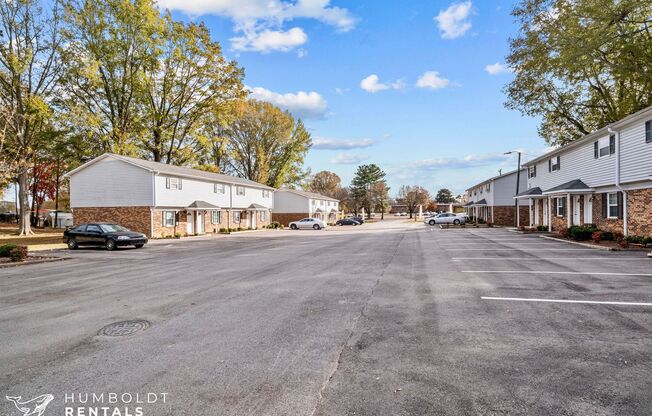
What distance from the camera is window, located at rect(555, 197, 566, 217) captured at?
2661cm

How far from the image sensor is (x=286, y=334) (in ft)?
18.4

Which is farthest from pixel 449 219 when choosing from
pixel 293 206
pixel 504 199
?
pixel 293 206

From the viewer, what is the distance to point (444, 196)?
433 ft

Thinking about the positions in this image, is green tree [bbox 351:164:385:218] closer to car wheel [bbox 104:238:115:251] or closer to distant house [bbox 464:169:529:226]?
distant house [bbox 464:169:529:226]

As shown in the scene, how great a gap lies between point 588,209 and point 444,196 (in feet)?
368

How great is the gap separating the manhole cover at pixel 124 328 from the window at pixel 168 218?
27.6 metres

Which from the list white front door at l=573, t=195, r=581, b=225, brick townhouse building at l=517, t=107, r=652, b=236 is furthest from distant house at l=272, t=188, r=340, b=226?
white front door at l=573, t=195, r=581, b=225

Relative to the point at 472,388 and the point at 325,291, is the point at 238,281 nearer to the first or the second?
the point at 325,291

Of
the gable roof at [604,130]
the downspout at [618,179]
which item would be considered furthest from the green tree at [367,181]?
the downspout at [618,179]

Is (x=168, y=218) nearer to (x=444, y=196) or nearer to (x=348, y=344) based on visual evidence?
(x=348, y=344)

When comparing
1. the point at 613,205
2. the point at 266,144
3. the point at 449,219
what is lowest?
the point at 449,219

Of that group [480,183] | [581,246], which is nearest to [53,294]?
[581,246]

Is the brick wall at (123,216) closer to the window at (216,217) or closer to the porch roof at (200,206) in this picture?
the porch roof at (200,206)

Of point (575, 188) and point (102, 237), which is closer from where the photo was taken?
point (102, 237)
